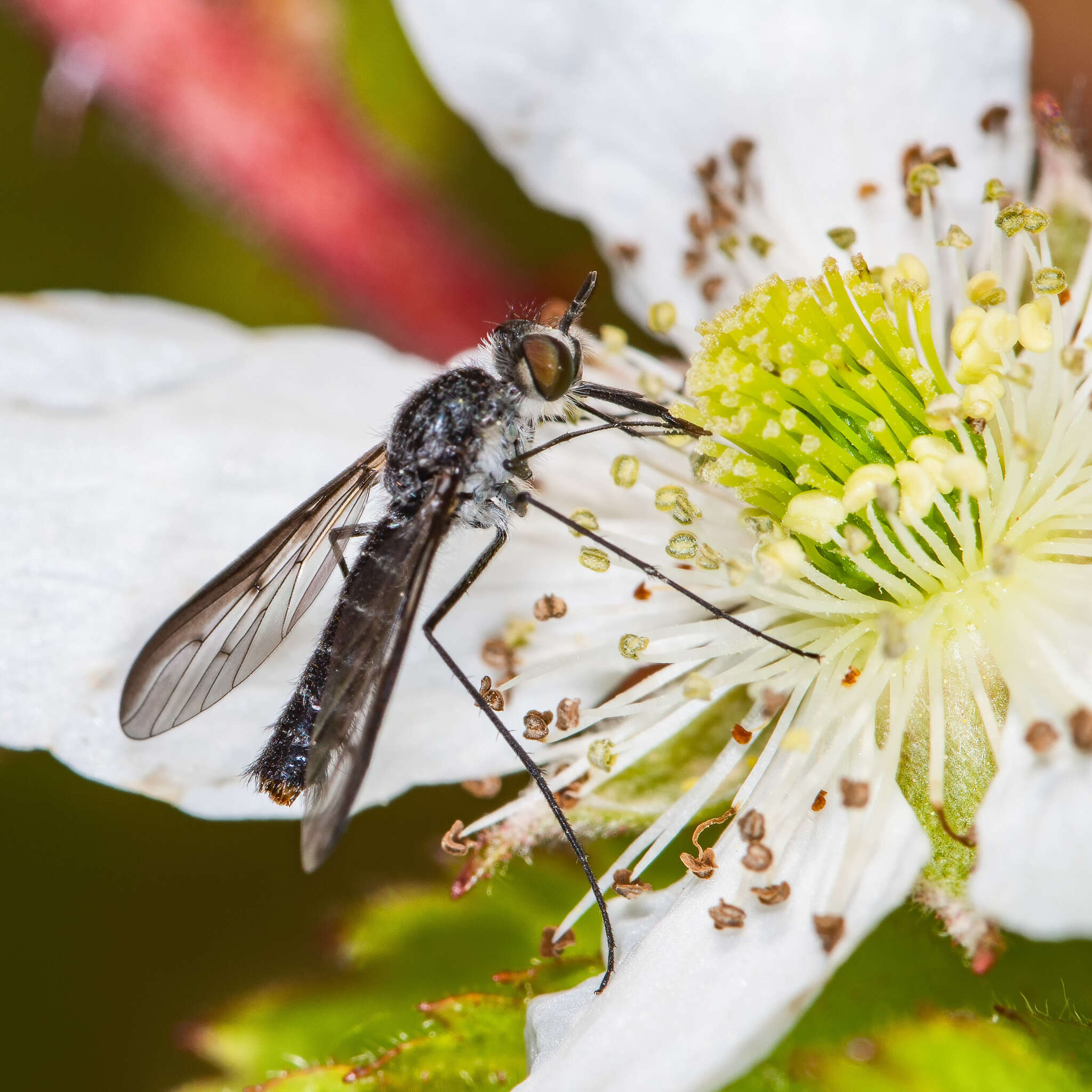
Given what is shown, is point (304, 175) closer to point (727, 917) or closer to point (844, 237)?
point (844, 237)

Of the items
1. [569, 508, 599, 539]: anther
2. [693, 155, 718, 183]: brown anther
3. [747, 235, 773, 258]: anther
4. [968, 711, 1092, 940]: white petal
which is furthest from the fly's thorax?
[968, 711, 1092, 940]: white petal

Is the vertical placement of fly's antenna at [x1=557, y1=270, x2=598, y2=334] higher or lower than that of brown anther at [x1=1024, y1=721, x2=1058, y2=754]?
higher

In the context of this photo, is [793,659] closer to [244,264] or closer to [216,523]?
[216,523]

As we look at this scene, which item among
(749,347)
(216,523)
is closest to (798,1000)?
(749,347)

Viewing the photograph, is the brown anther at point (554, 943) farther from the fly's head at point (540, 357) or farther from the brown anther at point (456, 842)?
the fly's head at point (540, 357)

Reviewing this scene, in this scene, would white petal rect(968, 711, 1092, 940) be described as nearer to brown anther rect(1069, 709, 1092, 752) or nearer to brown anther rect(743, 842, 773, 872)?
brown anther rect(1069, 709, 1092, 752)

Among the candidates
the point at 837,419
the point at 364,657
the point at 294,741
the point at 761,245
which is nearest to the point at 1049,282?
the point at 837,419

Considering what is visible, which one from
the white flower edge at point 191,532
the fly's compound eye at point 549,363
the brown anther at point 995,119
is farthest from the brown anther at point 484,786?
the brown anther at point 995,119
